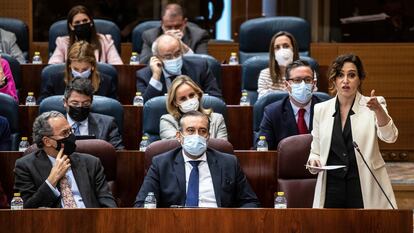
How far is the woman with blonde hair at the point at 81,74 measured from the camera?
6.59 meters

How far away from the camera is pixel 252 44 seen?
7730 millimetres

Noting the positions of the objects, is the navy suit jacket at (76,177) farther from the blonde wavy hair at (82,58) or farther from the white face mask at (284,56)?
the white face mask at (284,56)

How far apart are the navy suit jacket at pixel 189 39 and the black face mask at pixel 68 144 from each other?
231 centimetres

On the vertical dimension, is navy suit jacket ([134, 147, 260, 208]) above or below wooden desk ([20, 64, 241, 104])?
below

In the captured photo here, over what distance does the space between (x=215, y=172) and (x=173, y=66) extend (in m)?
1.70

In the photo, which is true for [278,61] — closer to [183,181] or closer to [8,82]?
[8,82]

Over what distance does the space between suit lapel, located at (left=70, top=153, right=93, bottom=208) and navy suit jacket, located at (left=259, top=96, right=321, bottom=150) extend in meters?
1.14

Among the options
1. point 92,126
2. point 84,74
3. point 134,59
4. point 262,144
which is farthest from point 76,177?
point 134,59

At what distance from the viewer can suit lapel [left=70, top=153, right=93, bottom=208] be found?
5.14m

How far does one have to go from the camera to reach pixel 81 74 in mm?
6594

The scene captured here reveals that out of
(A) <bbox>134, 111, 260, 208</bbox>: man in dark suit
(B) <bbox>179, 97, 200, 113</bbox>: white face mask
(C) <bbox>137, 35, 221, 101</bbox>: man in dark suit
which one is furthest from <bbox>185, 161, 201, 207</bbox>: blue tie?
(C) <bbox>137, 35, 221, 101</bbox>: man in dark suit

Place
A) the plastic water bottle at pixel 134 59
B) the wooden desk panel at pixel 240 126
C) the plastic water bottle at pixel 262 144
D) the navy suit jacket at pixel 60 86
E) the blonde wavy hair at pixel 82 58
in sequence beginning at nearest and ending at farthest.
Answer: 1. the plastic water bottle at pixel 262 144
2. the wooden desk panel at pixel 240 126
3. the blonde wavy hair at pixel 82 58
4. the navy suit jacket at pixel 60 86
5. the plastic water bottle at pixel 134 59

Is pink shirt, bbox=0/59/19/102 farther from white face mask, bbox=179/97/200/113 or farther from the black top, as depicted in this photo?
the black top

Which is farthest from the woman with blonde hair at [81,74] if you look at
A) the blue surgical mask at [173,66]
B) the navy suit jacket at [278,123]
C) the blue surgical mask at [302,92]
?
the blue surgical mask at [302,92]
